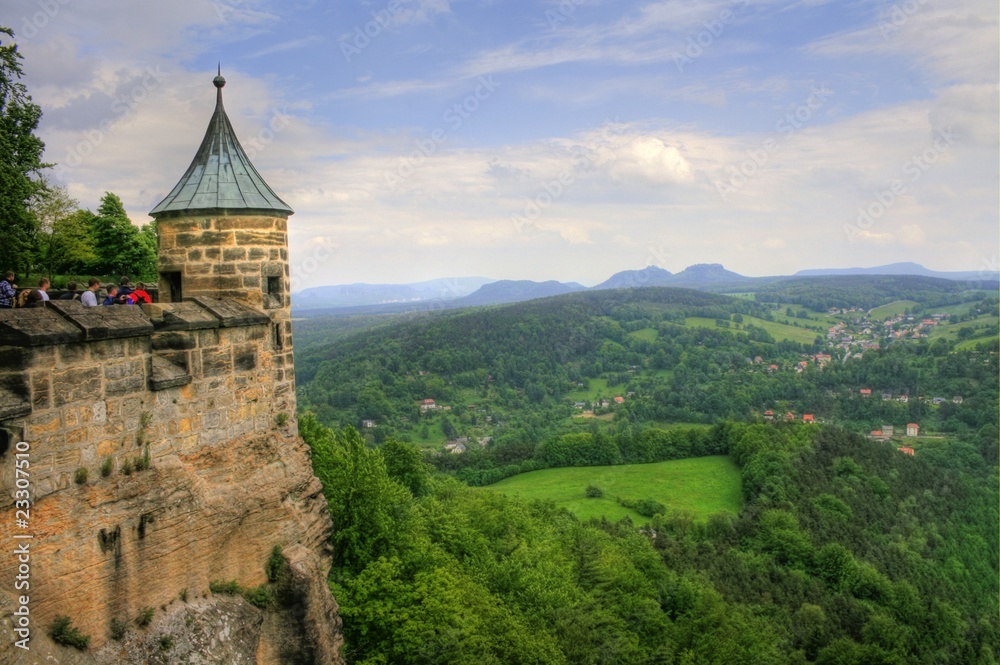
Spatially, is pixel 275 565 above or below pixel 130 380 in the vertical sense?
below

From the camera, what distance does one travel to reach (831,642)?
4334 centimetres

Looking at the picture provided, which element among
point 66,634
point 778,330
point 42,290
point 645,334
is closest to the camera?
point 66,634

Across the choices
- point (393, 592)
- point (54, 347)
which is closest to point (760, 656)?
point (393, 592)

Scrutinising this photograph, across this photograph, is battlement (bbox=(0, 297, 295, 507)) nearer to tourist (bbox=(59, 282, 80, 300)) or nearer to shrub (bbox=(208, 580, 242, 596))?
shrub (bbox=(208, 580, 242, 596))

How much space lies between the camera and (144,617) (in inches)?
354

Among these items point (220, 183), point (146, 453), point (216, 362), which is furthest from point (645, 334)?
point (146, 453)

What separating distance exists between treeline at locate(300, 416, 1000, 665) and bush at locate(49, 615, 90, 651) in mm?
8489

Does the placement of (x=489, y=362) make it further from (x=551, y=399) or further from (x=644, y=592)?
(x=644, y=592)

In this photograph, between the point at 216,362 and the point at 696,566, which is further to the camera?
the point at 696,566

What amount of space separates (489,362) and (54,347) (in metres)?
152

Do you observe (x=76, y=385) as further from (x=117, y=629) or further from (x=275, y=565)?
(x=275, y=565)

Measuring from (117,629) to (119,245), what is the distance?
26.8 metres

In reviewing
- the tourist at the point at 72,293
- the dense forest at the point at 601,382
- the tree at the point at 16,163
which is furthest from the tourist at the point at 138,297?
the dense forest at the point at 601,382

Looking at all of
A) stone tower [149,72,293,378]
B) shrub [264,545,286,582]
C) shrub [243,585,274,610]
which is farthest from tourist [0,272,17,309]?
shrub [243,585,274,610]
